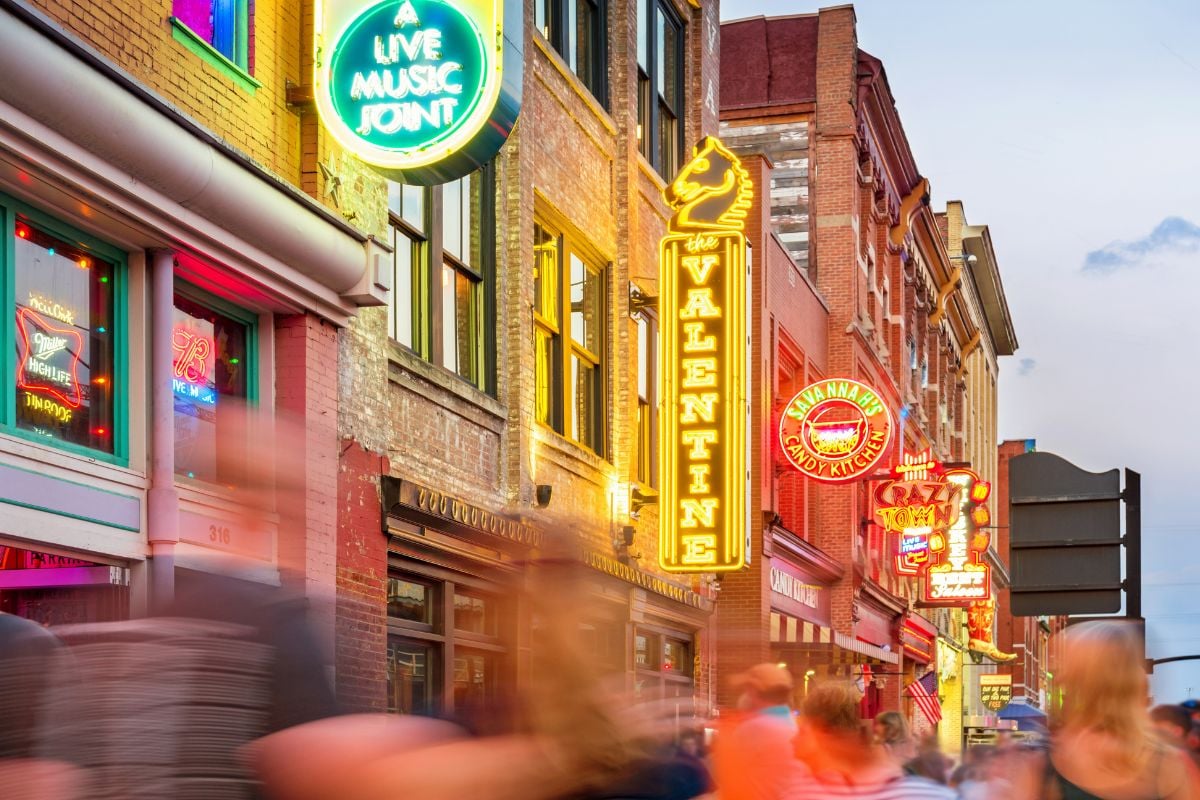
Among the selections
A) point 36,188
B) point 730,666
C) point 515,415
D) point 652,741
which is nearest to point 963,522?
point 730,666

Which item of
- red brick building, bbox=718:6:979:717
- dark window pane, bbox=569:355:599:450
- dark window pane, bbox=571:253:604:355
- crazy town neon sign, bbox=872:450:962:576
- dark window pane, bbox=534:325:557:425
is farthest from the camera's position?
crazy town neon sign, bbox=872:450:962:576

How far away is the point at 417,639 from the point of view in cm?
1436

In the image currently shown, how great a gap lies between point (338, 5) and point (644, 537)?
9.49 m

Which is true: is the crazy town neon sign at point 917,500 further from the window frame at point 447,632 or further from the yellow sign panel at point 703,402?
the window frame at point 447,632

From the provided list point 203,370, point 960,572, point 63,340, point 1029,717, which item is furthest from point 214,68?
point 960,572

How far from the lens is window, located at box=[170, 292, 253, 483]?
1112cm

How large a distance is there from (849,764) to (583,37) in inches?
559

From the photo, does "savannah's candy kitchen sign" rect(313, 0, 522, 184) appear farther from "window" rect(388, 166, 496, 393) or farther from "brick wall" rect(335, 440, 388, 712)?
"brick wall" rect(335, 440, 388, 712)

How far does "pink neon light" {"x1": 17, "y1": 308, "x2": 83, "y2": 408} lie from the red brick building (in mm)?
14173

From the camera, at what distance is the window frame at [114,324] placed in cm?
945

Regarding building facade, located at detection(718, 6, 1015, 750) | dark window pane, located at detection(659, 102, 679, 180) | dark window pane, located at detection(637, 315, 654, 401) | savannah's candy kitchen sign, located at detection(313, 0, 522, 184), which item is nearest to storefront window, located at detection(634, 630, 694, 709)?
building facade, located at detection(718, 6, 1015, 750)

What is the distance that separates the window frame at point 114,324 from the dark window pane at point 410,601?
3824 millimetres

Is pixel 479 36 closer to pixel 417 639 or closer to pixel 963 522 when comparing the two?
pixel 417 639

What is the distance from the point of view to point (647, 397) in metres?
21.1
